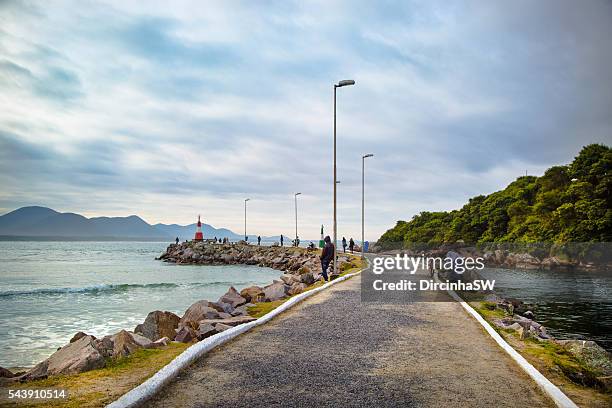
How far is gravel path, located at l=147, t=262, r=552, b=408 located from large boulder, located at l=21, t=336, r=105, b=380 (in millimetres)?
1858

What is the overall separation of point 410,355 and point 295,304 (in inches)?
284

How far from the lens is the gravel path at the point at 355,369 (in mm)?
6645

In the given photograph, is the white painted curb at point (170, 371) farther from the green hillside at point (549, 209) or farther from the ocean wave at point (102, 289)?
the green hillside at point (549, 209)

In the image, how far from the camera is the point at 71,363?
8.72 metres

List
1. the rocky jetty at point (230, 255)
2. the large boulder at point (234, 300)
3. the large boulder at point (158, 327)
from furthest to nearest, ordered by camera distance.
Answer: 1. the rocky jetty at point (230, 255)
2. the large boulder at point (234, 300)
3. the large boulder at point (158, 327)

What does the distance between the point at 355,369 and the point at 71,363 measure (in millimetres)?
5260

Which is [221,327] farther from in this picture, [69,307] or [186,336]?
[69,307]

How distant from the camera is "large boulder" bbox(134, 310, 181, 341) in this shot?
46.4 feet

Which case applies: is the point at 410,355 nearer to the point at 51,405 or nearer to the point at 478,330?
the point at 478,330

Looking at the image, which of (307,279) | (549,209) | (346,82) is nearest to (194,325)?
(307,279)

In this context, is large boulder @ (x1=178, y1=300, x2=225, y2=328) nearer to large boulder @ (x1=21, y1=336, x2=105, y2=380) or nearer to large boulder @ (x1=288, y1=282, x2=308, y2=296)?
large boulder @ (x1=21, y1=336, x2=105, y2=380)

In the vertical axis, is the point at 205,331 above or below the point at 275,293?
above

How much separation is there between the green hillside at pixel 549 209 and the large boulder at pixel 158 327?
2199 inches

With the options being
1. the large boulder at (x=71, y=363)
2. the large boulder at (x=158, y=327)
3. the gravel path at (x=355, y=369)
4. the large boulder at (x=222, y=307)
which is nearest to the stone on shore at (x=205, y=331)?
the gravel path at (x=355, y=369)
